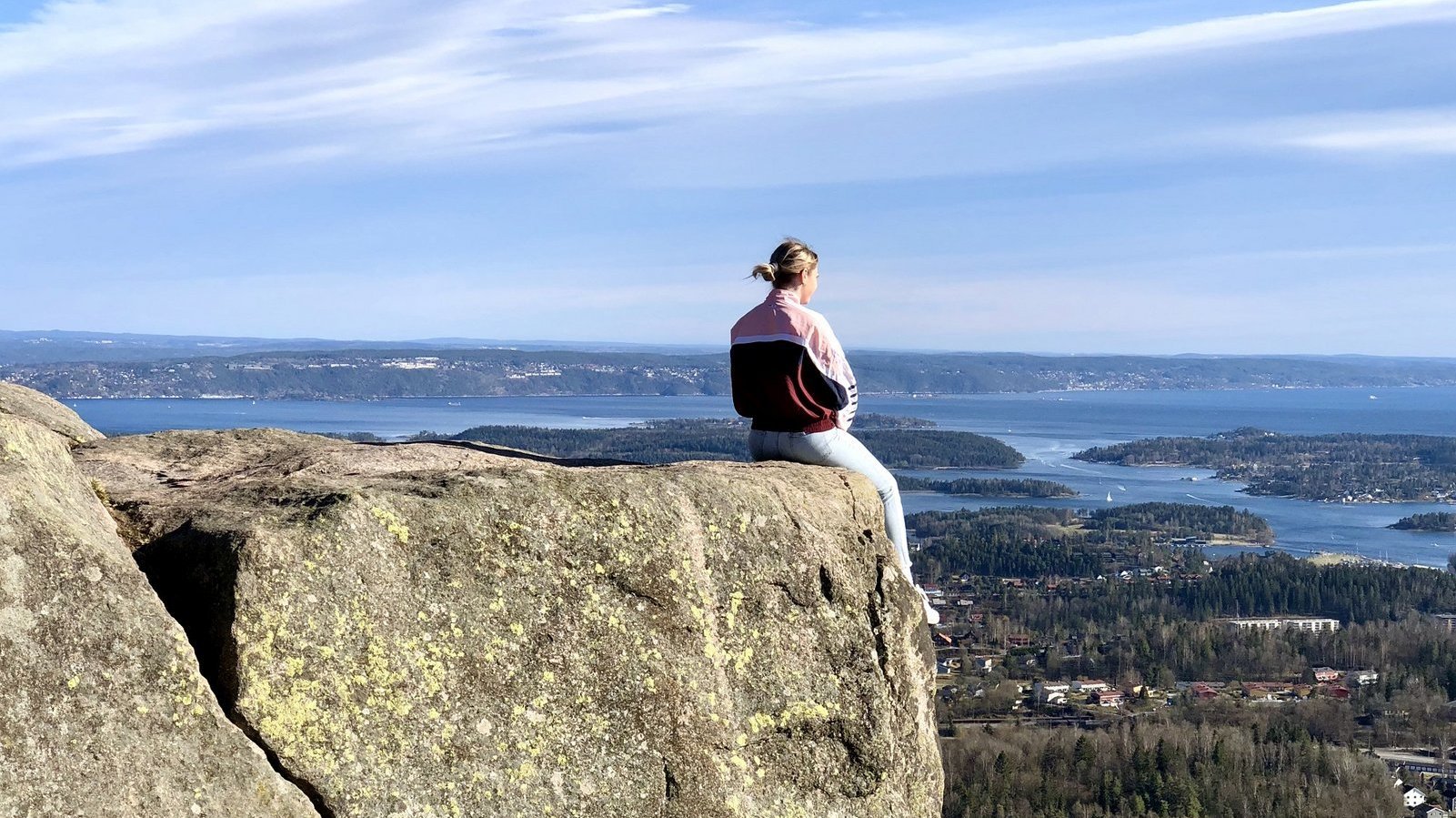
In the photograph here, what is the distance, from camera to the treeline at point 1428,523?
434 feet

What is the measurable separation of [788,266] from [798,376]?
2.53 ft

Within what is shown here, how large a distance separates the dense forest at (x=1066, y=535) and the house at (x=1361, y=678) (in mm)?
29789

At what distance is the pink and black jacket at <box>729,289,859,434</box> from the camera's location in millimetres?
9414

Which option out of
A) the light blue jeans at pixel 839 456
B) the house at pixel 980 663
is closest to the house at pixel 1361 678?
the house at pixel 980 663

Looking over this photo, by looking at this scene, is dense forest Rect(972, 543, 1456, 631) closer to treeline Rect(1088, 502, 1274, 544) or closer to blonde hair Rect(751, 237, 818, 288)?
treeline Rect(1088, 502, 1274, 544)

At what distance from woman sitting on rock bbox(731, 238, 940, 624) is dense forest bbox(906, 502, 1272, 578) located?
95.6 m

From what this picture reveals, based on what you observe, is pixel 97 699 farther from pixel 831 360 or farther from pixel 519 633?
pixel 831 360

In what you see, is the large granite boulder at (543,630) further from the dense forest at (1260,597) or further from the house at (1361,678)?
the dense forest at (1260,597)

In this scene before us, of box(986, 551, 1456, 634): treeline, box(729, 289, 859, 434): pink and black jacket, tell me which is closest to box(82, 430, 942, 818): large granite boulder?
box(729, 289, 859, 434): pink and black jacket

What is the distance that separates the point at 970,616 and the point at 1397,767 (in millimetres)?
32468

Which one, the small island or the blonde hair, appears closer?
the blonde hair

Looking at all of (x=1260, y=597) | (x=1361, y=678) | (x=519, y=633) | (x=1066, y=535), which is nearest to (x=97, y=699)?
(x=519, y=633)

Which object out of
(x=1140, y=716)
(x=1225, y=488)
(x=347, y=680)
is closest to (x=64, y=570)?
(x=347, y=680)

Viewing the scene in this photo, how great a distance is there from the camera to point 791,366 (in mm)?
9484
